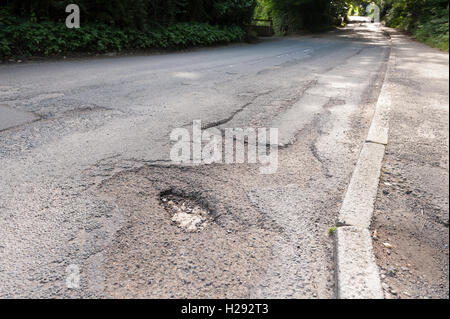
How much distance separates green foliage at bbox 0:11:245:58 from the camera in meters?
8.35

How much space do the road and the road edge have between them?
8 centimetres

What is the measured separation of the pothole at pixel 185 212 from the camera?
2119mm

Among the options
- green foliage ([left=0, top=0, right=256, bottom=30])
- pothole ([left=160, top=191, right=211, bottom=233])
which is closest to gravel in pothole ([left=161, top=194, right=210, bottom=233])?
pothole ([left=160, top=191, right=211, bottom=233])

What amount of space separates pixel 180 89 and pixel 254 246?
14.5 feet
